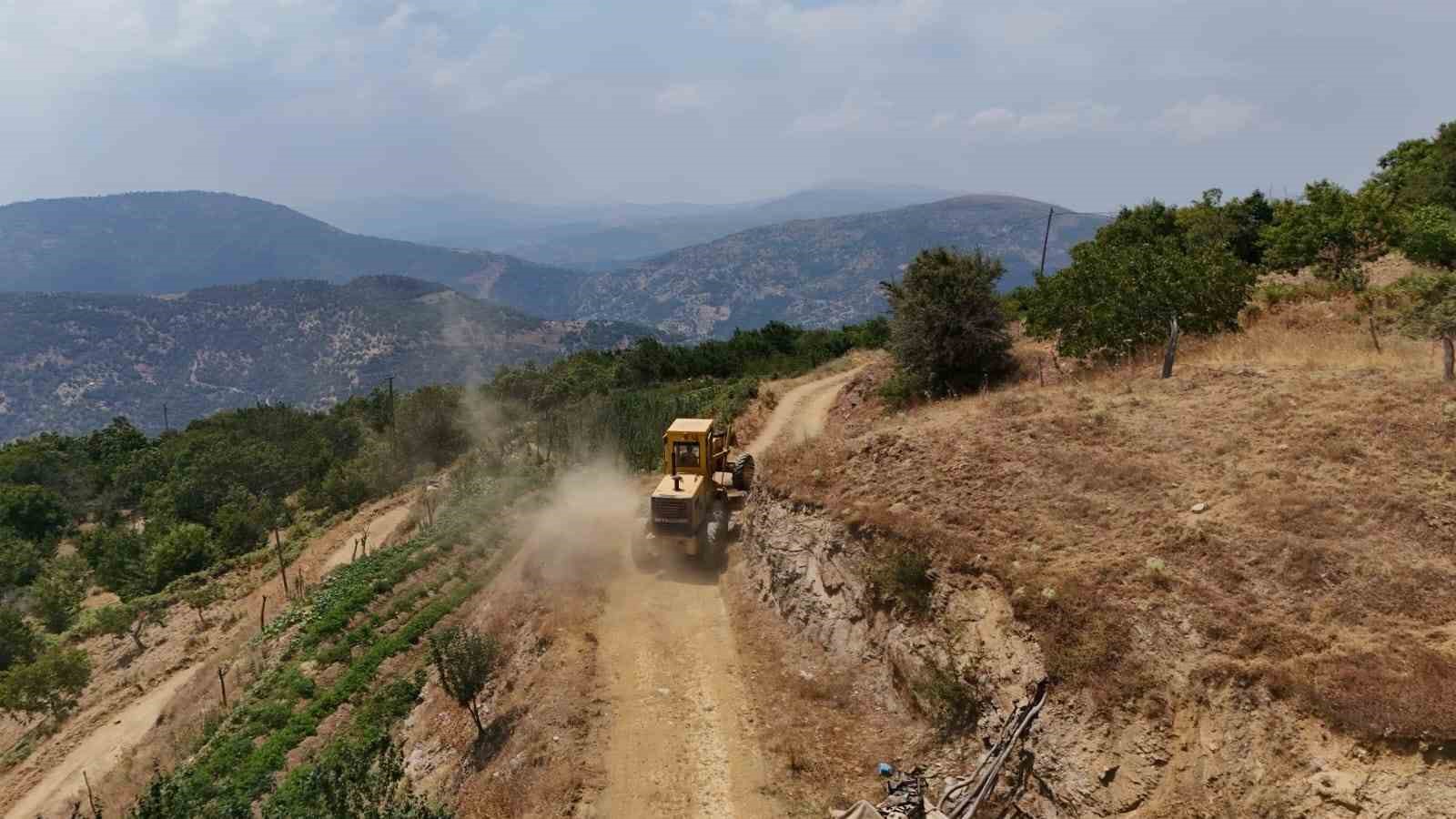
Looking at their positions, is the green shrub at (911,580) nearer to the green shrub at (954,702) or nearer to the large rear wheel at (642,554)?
the green shrub at (954,702)

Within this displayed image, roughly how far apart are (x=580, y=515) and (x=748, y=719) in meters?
11.7

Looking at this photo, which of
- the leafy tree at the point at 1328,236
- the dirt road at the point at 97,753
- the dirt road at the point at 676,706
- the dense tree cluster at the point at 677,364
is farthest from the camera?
the dense tree cluster at the point at 677,364

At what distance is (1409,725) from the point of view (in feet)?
27.2

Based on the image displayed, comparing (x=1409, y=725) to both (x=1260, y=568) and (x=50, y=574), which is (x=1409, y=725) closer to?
A: (x=1260, y=568)

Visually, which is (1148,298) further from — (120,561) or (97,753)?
(120,561)

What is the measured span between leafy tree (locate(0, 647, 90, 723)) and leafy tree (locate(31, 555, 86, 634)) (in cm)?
1517

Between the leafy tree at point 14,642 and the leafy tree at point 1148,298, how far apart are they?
158ft

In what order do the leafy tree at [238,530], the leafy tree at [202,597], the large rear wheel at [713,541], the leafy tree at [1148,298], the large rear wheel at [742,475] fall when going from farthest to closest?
the leafy tree at [238,530]
the leafy tree at [202,597]
the large rear wheel at [742,475]
the leafy tree at [1148,298]
the large rear wheel at [713,541]

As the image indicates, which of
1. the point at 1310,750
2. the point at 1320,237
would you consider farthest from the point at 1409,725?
the point at 1320,237

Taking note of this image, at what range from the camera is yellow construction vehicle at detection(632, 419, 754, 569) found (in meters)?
19.7

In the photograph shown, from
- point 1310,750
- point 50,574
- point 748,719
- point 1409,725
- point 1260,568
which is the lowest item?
point 50,574

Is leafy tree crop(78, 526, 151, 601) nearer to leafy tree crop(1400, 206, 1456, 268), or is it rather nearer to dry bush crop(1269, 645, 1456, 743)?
dry bush crop(1269, 645, 1456, 743)

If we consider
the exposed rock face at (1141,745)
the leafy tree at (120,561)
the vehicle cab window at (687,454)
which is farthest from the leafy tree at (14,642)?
the exposed rock face at (1141,745)

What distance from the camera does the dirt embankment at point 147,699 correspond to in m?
21.3
